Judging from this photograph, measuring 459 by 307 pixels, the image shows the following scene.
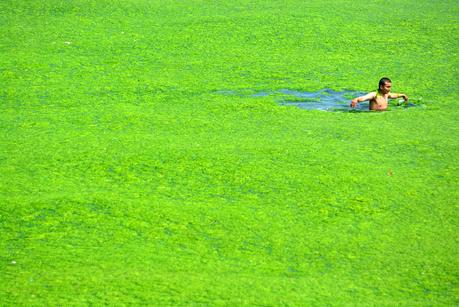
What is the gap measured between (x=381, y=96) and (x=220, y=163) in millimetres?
1451

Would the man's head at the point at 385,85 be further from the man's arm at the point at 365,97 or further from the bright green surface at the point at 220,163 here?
the bright green surface at the point at 220,163

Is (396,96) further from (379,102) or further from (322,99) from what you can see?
(322,99)

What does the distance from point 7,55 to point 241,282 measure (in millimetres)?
3211

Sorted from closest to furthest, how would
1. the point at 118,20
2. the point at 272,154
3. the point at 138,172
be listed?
the point at 138,172
the point at 272,154
the point at 118,20

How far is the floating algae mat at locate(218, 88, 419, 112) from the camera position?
4.33 meters

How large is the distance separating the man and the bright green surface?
12 cm

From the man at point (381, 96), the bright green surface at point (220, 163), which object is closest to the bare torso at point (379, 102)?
the man at point (381, 96)

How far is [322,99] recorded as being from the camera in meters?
4.41

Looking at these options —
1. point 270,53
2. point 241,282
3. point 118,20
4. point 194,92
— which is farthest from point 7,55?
point 241,282

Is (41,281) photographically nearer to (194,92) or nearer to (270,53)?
(194,92)

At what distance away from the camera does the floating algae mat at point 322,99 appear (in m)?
4.33

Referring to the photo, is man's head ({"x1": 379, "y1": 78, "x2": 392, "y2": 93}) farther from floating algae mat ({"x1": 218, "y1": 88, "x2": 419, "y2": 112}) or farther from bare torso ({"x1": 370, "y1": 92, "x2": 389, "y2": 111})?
floating algae mat ({"x1": 218, "y1": 88, "x2": 419, "y2": 112})

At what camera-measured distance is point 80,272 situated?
8.27 ft

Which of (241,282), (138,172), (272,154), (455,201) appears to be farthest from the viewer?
(272,154)
